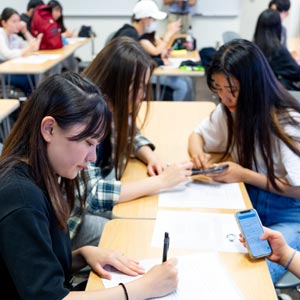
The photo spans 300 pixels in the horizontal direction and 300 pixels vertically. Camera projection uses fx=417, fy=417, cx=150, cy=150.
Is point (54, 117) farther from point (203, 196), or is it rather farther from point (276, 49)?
point (276, 49)

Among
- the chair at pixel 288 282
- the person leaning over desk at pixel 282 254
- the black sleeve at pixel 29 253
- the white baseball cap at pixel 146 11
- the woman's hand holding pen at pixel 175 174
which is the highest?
the white baseball cap at pixel 146 11

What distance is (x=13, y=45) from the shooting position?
4.29 m

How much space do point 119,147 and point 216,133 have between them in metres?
0.44

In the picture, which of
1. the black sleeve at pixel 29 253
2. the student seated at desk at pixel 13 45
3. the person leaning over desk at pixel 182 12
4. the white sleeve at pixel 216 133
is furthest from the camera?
the person leaning over desk at pixel 182 12

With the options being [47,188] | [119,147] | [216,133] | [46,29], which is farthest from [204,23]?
[47,188]

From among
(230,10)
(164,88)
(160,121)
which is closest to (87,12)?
(230,10)

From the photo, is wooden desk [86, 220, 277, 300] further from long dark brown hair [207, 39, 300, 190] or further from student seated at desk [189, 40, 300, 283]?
long dark brown hair [207, 39, 300, 190]

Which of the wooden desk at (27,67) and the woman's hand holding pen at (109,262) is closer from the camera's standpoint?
the woman's hand holding pen at (109,262)

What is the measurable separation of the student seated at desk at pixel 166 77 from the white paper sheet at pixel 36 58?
2.76 ft

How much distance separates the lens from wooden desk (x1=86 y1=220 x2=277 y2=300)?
990 mm

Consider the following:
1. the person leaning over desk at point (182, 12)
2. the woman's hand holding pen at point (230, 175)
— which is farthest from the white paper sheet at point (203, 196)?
the person leaning over desk at point (182, 12)

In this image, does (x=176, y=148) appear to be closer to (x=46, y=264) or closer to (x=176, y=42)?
(x=46, y=264)

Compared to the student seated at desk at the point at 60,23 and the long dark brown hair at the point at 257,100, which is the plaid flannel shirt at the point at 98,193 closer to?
the long dark brown hair at the point at 257,100

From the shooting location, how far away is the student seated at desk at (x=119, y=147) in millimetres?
1406
